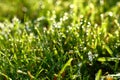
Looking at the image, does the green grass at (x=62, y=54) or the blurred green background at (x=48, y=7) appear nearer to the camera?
the green grass at (x=62, y=54)

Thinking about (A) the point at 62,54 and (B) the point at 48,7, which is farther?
(B) the point at 48,7

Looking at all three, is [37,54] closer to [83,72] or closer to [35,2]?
[83,72]

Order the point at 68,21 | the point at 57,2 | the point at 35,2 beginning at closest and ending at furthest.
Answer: the point at 68,21 < the point at 57,2 < the point at 35,2

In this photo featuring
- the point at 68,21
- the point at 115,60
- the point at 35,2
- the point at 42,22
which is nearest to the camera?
the point at 115,60

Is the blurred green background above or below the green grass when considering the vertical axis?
above

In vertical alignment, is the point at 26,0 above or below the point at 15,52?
above

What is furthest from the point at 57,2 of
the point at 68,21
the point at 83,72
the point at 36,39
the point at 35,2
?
the point at 83,72

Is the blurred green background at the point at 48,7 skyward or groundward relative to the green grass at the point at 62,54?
skyward

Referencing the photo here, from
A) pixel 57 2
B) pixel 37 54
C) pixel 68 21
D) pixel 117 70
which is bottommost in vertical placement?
pixel 117 70

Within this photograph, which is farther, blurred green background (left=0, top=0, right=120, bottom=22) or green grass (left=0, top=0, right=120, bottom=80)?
blurred green background (left=0, top=0, right=120, bottom=22)

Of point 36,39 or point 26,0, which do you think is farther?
point 26,0

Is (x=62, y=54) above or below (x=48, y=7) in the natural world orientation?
below
